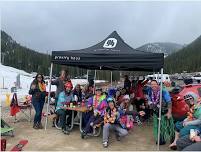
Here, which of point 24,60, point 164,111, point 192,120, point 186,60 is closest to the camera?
point 192,120

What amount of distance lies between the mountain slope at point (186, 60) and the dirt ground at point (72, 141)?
110197 mm

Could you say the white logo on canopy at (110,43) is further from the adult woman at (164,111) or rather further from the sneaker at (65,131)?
the sneaker at (65,131)

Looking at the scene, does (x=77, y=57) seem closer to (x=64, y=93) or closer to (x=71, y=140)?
(x=64, y=93)

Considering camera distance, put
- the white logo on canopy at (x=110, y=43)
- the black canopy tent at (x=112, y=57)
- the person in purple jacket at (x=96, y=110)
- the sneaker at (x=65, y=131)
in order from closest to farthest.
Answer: the black canopy tent at (x=112, y=57) → the person in purple jacket at (x=96, y=110) → the sneaker at (x=65, y=131) → the white logo on canopy at (x=110, y=43)

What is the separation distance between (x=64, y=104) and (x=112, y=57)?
1794mm

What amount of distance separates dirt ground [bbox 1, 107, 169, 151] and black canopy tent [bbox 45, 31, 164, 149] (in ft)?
5.62

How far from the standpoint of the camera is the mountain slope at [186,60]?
117 m

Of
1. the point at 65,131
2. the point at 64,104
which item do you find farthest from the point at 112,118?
the point at 64,104

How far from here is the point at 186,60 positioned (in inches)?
5022

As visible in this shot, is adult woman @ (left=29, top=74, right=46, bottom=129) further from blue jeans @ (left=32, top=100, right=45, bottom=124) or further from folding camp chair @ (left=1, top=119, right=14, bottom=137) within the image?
folding camp chair @ (left=1, top=119, right=14, bottom=137)

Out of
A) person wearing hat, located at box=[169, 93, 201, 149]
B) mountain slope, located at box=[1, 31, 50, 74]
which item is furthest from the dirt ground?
mountain slope, located at box=[1, 31, 50, 74]

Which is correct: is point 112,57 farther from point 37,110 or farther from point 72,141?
point 37,110

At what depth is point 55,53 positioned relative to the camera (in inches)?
341

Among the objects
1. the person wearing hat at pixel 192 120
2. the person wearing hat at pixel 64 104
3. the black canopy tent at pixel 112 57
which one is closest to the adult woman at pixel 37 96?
the person wearing hat at pixel 64 104
